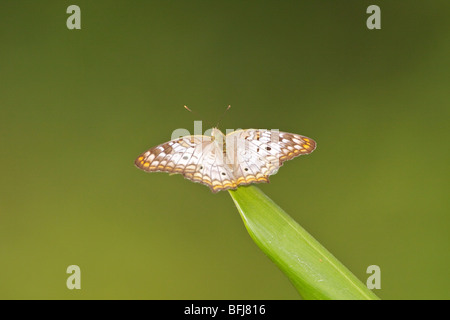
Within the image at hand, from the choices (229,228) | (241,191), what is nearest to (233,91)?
(229,228)

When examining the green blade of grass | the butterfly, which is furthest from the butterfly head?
the green blade of grass

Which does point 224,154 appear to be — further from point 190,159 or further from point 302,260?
point 302,260

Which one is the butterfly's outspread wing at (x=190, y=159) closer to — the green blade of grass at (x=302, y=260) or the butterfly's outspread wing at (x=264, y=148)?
the butterfly's outspread wing at (x=264, y=148)

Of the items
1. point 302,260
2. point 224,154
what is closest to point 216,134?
point 224,154

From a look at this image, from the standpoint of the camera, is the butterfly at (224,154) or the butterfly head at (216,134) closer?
the butterfly at (224,154)

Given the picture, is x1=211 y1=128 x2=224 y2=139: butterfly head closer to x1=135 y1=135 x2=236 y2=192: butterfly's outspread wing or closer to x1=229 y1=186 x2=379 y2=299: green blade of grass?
x1=135 y1=135 x2=236 y2=192: butterfly's outspread wing

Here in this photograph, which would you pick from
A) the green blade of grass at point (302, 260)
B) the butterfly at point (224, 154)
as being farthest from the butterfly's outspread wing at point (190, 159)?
the green blade of grass at point (302, 260)
